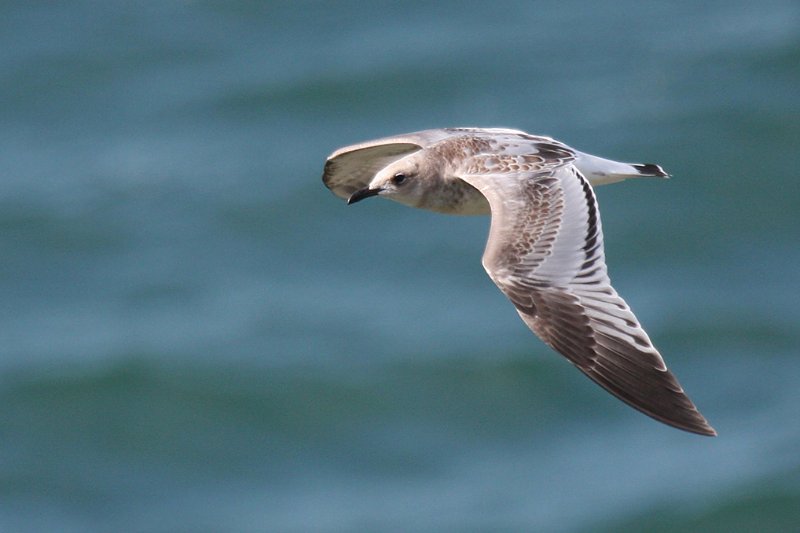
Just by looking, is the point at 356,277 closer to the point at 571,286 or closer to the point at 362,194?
the point at 362,194

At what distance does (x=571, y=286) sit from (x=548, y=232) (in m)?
0.43

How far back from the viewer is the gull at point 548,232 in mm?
8461

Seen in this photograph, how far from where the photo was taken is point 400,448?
23.3 m

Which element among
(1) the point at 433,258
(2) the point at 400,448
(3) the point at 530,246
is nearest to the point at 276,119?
(1) the point at 433,258

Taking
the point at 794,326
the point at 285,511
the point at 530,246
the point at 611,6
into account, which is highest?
the point at 611,6

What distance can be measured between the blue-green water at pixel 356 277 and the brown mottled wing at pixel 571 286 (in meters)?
13.4

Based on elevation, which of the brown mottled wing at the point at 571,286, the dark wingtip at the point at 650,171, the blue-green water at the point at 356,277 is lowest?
the brown mottled wing at the point at 571,286

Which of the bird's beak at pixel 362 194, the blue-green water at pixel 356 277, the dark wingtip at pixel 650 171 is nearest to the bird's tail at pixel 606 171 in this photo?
the dark wingtip at pixel 650 171

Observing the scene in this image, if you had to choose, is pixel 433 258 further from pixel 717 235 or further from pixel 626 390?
pixel 626 390

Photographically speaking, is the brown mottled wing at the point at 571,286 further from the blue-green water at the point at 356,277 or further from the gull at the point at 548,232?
the blue-green water at the point at 356,277

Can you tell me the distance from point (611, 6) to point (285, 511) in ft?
47.6

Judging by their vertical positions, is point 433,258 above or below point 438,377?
above

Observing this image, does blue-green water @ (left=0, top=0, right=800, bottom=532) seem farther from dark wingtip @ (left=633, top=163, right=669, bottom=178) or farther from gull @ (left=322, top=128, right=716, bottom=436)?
dark wingtip @ (left=633, top=163, right=669, bottom=178)

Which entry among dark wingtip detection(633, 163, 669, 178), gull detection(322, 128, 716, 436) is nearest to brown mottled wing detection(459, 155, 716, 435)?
gull detection(322, 128, 716, 436)
